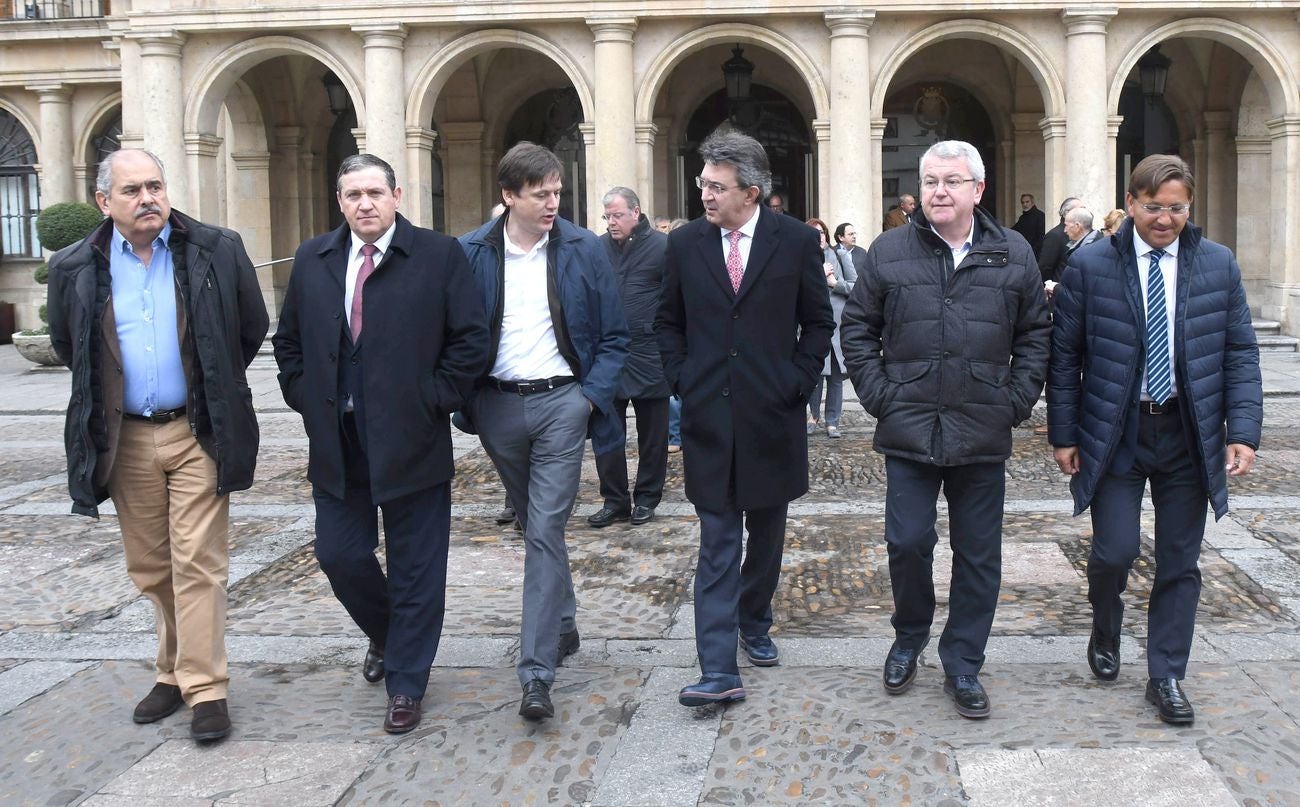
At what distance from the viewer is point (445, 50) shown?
17.6m

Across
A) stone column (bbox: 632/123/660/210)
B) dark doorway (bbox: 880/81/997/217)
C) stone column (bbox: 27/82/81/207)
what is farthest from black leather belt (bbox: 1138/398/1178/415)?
stone column (bbox: 27/82/81/207)

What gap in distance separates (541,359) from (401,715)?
1.28 m

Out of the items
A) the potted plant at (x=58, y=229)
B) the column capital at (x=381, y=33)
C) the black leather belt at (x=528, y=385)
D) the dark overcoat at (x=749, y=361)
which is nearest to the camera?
the dark overcoat at (x=749, y=361)

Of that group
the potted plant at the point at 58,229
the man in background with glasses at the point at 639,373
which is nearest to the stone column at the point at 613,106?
the potted plant at the point at 58,229

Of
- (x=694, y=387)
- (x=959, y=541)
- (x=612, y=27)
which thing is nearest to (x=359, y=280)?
(x=694, y=387)

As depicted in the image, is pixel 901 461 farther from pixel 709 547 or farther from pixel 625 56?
pixel 625 56

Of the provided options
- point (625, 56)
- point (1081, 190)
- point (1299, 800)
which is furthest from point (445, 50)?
point (1299, 800)

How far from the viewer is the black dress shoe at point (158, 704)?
4.47 m

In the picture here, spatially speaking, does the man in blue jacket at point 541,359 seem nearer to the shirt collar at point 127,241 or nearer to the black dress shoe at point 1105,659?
the shirt collar at point 127,241

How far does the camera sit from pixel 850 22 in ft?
55.6

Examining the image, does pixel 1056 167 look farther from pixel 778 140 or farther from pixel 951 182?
pixel 951 182

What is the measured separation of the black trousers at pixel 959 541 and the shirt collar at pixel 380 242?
182cm

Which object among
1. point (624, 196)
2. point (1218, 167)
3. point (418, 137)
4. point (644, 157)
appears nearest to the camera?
point (624, 196)

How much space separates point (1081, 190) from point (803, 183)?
546cm
